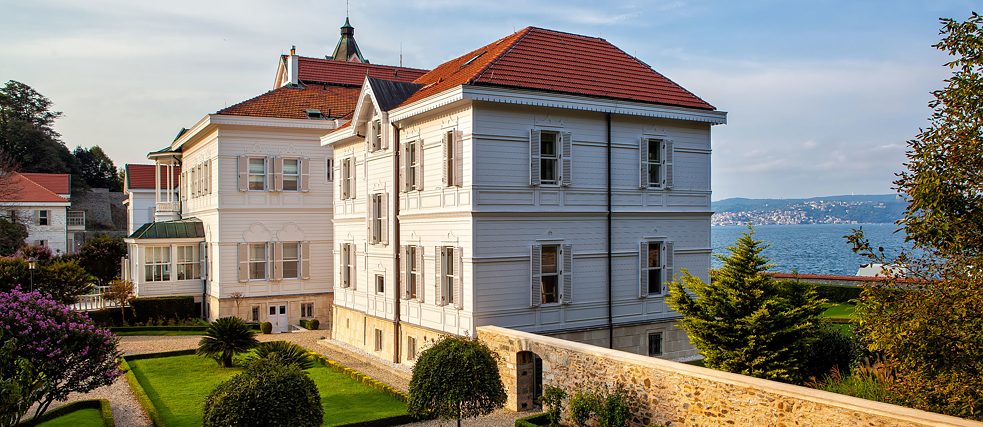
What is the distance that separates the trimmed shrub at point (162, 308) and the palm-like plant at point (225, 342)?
33.5 ft

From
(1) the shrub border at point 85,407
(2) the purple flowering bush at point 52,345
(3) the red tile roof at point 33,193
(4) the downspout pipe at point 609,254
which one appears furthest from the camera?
(3) the red tile roof at point 33,193

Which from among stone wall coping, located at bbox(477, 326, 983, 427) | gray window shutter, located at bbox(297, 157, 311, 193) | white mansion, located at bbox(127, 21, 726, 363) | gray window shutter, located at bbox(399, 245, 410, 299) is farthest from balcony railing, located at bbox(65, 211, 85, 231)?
stone wall coping, located at bbox(477, 326, 983, 427)

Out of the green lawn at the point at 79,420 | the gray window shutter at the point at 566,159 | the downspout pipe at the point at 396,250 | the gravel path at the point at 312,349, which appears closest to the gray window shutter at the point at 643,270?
the gray window shutter at the point at 566,159

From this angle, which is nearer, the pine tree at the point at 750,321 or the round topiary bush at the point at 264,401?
the round topiary bush at the point at 264,401

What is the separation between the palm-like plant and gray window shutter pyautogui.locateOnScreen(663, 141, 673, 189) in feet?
44.0

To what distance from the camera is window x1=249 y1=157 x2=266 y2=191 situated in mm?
31422

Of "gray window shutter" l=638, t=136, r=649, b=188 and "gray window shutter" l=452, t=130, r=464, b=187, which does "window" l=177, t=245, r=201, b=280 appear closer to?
"gray window shutter" l=452, t=130, r=464, b=187

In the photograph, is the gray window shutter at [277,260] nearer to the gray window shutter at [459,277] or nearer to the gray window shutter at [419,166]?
the gray window shutter at [419,166]

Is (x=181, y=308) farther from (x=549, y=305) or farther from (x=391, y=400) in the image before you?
(x=549, y=305)

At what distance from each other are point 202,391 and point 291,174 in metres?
13.6

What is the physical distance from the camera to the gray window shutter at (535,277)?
63.0 ft

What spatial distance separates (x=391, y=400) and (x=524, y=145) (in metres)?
7.12

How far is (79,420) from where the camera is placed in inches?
680

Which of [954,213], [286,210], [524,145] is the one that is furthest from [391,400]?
[286,210]
